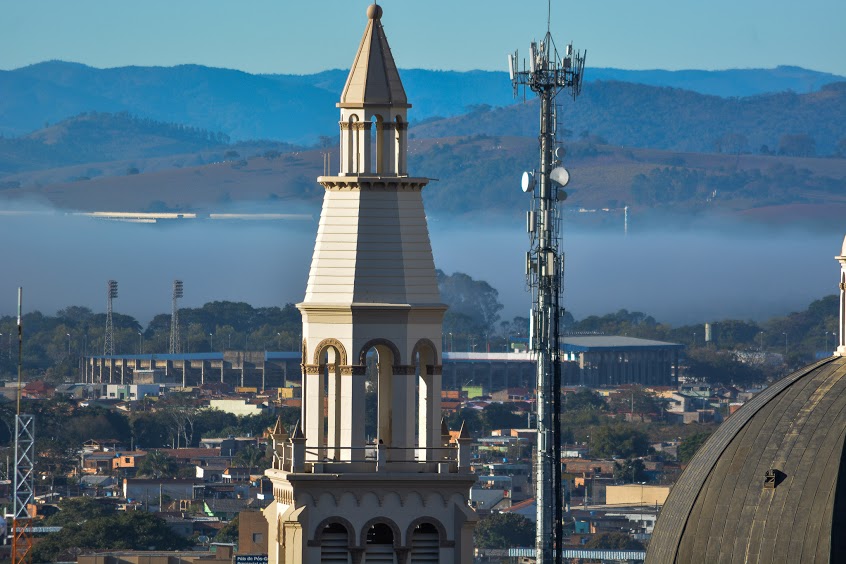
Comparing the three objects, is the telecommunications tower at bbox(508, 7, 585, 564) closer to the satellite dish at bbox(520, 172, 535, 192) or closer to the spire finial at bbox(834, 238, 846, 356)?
the satellite dish at bbox(520, 172, 535, 192)

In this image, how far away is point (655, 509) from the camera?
116 meters

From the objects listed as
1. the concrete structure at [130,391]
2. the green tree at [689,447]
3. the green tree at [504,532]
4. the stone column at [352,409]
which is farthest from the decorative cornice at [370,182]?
the concrete structure at [130,391]

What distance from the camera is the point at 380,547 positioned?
25031mm

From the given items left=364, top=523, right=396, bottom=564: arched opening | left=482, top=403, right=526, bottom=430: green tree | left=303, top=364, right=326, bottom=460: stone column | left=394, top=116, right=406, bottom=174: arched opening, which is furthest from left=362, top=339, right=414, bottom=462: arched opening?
left=482, top=403, right=526, bottom=430: green tree

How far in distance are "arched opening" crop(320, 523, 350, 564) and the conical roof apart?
3661 millimetres

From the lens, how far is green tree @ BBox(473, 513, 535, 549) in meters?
108

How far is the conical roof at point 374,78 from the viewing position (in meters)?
25.4

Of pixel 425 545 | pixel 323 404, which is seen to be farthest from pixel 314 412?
pixel 425 545

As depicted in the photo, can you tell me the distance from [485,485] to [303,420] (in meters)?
102

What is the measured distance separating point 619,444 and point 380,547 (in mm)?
126798

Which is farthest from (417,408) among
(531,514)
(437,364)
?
(531,514)

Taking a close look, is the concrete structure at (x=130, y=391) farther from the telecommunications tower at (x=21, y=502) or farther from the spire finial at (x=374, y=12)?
the spire finial at (x=374, y=12)

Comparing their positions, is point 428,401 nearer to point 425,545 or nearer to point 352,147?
point 425,545

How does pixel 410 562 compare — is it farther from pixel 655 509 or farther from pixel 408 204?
pixel 655 509
